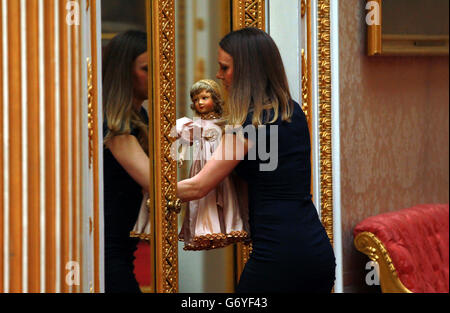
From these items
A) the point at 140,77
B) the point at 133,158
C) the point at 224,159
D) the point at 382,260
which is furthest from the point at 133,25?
the point at 382,260

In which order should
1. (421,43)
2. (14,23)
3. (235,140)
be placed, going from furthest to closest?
(421,43), (235,140), (14,23)

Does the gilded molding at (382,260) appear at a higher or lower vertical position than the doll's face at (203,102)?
lower

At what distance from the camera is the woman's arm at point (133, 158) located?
8.76ft

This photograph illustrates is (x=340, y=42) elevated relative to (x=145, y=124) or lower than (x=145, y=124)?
elevated

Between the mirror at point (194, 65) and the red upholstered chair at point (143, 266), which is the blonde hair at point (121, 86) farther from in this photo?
the red upholstered chair at point (143, 266)

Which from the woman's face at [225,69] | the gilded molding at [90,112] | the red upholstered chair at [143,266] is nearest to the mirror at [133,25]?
the red upholstered chair at [143,266]

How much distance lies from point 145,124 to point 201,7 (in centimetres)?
50

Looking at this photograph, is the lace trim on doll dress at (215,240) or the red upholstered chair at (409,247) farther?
the red upholstered chair at (409,247)

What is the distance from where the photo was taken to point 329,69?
353cm

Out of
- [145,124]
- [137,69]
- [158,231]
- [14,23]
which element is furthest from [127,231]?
[14,23]

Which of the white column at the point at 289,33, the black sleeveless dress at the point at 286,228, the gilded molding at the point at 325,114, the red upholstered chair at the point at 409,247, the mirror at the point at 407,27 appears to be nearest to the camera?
the black sleeveless dress at the point at 286,228

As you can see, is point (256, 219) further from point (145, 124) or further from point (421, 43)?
point (421, 43)

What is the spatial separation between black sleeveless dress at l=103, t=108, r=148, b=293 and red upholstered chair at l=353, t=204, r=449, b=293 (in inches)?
54.7
